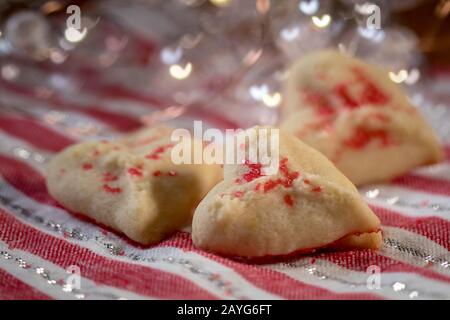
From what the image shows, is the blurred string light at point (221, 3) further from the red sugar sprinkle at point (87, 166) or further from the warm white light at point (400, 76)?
the red sugar sprinkle at point (87, 166)

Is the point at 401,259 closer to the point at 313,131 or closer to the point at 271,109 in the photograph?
the point at 313,131

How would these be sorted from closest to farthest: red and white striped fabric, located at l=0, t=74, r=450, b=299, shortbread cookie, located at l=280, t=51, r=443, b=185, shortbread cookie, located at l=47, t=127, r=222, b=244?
red and white striped fabric, located at l=0, t=74, r=450, b=299
shortbread cookie, located at l=47, t=127, r=222, b=244
shortbread cookie, located at l=280, t=51, r=443, b=185

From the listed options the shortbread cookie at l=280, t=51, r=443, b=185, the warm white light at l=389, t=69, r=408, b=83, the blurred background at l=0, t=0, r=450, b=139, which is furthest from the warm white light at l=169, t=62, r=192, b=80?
the warm white light at l=389, t=69, r=408, b=83

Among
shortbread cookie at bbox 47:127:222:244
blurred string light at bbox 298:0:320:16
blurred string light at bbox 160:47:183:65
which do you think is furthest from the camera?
blurred string light at bbox 160:47:183:65

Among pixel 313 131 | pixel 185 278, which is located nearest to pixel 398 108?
pixel 313 131

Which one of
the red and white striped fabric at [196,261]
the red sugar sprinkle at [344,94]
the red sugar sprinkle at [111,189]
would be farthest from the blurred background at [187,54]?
the red sugar sprinkle at [111,189]

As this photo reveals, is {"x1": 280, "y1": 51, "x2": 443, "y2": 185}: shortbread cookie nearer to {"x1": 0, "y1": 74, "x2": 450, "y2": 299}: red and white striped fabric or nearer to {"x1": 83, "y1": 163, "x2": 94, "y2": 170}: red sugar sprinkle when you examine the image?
{"x1": 0, "y1": 74, "x2": 450, "y2": 299}: red and white striped fabric
